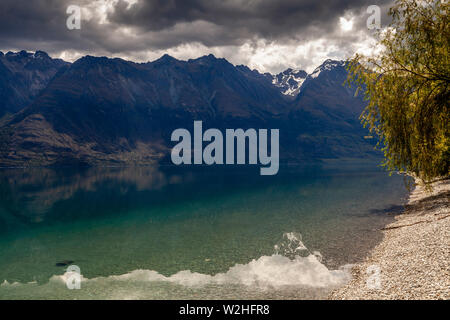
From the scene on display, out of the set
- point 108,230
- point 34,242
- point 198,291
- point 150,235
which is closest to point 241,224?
point 150,235

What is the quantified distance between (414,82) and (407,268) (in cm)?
1545

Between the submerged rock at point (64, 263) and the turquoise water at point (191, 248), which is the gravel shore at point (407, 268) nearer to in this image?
the turquoise water at point (191, 248)

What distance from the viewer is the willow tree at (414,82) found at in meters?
17.6

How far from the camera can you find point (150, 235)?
5303cm

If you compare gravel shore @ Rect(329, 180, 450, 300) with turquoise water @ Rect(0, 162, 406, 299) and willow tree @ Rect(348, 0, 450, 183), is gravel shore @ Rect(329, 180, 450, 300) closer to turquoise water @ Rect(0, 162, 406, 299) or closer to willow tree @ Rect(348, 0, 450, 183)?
turquoise water @ Rect(0, 162, 406, 299)

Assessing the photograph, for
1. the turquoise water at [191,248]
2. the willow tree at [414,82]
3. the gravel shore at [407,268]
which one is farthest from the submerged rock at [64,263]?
the willow tree at [414,82]

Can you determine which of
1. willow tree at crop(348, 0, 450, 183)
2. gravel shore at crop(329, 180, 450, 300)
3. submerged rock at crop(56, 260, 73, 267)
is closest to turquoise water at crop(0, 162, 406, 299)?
submerged rock at crop(56, 260, 73, 267)

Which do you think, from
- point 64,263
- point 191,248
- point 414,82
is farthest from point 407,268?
point 64,263

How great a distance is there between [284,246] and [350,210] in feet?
104

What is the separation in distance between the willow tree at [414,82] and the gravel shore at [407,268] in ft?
23.7

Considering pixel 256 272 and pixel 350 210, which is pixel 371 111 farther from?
pixel 350 210

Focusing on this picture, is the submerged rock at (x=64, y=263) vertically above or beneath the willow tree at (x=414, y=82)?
beneath

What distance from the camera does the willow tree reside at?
1761cm

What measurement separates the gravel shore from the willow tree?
23.7 feet
